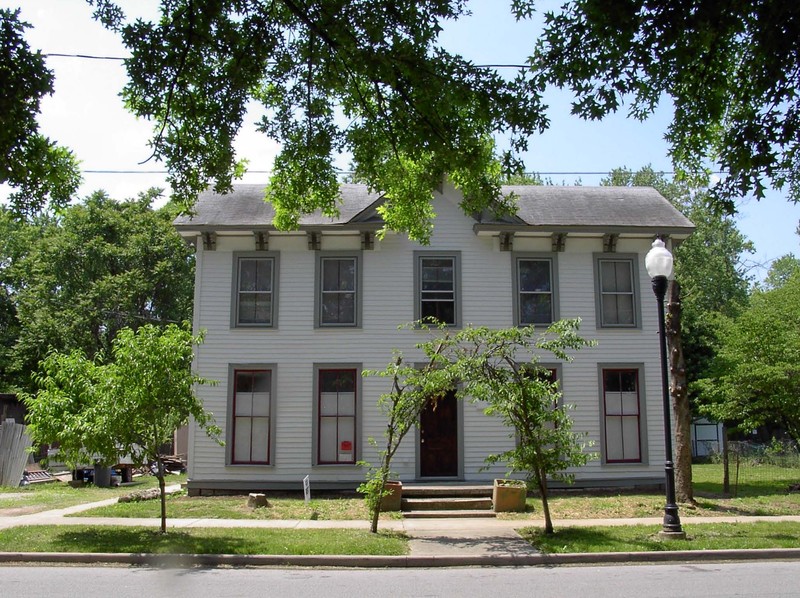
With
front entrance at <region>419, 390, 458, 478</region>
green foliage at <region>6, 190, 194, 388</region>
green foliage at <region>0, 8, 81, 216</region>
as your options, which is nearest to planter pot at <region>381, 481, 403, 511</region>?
front entrance at <region>419, 390, 458, 478</region>

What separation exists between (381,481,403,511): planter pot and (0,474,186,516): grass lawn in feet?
25.3

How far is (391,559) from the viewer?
435 inches

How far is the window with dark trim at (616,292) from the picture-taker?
19.5 m

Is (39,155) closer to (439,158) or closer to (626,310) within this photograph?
(439,158)

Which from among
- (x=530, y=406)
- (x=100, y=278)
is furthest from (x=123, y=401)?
(x=100, y=278)

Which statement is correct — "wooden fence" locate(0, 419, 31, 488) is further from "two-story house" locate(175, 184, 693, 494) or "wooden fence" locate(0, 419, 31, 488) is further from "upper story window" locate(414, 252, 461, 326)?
"upper story window" locate(414, 252, 461, 326)

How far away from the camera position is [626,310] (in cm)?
1956

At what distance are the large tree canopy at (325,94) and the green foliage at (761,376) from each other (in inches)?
568

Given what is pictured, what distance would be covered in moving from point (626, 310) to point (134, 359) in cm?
1278

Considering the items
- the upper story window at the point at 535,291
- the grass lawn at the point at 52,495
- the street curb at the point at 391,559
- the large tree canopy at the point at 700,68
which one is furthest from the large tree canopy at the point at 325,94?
the grass lawn at the point at 52,495

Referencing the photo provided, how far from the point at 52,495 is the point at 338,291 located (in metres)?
9.75

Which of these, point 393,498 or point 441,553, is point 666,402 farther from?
point 393,498

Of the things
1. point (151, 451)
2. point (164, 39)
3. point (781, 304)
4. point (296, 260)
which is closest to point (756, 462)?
point (781, 304)

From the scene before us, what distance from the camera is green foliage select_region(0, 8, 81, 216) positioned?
687 centimetres
